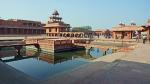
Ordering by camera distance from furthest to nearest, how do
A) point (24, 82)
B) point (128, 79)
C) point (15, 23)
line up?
point (15, 23) → point (24, 82) → point (128, 79)

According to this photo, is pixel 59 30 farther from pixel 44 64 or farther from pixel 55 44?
pixel 44 64

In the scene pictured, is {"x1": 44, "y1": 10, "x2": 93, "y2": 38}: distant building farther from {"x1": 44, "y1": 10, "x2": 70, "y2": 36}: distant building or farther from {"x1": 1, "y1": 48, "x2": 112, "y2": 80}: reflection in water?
{"x1": 1, "y1": 48, "x2": 112, "y2": 80}: reflection in water

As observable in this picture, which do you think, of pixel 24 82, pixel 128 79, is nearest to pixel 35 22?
pixel 24 82

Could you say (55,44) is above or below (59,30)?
below

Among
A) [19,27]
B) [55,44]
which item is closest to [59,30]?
[19,27]

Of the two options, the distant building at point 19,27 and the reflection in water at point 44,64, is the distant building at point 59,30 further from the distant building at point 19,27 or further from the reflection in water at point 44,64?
A: the reflection in water at point 44,64

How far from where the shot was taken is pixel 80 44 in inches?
1416

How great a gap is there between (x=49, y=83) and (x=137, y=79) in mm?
4098

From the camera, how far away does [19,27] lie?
56.0 meters

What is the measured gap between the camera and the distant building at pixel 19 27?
172 ft

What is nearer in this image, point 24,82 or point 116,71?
point 116,71

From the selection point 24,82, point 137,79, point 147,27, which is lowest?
point 24,82

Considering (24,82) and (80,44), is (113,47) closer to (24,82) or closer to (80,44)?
(80,44)

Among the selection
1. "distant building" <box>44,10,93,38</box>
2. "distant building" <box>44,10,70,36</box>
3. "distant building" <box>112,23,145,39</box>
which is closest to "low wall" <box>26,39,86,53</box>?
"distant building" <box>112,23,145,39</box>
